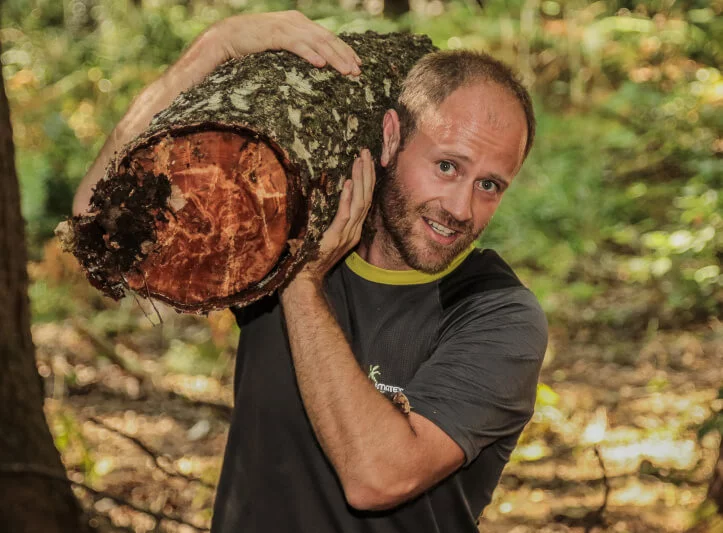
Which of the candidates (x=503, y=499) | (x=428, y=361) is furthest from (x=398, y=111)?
(x=503, y=499)

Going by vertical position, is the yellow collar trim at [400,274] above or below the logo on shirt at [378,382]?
above

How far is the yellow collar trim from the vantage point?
254 centimetres

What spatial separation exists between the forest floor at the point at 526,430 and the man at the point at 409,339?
3.05 feet

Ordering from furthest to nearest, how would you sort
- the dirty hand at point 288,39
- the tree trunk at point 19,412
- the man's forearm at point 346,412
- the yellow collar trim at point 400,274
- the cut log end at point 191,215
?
the tree trunk at point 19,412 < the yellow collar trim at point 400,274 < the dirty hand at point 288,39 < the man's forearm at point 346,412 < the cut log end at point 191,215

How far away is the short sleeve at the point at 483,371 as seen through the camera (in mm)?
2141

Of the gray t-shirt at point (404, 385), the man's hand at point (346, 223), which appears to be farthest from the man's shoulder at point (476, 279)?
the man's hand at point (346, 223)

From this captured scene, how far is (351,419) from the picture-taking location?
2.05 meters

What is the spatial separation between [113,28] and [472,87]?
7743 mm

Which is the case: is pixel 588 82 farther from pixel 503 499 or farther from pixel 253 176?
pixel 253 176

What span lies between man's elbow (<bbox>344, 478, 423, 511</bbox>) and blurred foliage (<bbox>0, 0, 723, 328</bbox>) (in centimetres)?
415

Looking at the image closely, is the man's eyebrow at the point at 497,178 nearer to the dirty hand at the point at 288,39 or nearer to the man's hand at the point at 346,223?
the man's hand at the point at 346,223

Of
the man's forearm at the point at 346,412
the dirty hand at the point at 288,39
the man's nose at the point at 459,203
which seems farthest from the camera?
the man's nose at the point at 459,203

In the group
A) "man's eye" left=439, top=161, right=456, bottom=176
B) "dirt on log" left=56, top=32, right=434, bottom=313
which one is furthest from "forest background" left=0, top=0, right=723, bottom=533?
"dirt on log" left=56, top=32, right=434, bottom=313

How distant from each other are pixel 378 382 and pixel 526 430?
2.56 m
